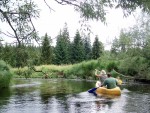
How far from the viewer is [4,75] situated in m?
27.4

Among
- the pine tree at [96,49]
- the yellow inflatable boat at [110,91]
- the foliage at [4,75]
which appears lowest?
the yellow inflatable boat at [110,91]

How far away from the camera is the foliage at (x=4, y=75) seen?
27.3m

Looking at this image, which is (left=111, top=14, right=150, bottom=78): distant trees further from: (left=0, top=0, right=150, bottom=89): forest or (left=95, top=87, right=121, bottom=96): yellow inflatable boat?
(left=95, top=87, right=121, bottom=96): yellow inflatable boat

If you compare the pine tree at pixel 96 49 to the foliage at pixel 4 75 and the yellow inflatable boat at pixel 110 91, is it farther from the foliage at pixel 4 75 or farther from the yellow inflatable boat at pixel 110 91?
the yellow inflatable boat at pixel 110 91

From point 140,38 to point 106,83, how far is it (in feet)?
39.4

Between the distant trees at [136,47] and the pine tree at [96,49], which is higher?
the pine tree at [96,49]

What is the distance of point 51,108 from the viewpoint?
14.8 meters

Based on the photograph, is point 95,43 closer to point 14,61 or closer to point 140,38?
point 140,38

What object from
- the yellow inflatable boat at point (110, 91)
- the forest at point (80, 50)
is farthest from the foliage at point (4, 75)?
the yellow inflatable boat at point (110, 91)

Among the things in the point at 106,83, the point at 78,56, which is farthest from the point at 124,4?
the point at 78,56

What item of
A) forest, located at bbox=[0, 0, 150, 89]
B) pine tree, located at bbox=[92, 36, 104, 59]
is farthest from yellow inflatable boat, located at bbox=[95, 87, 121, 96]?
pine tree, located at bbox=[92, 36, 104, 59]

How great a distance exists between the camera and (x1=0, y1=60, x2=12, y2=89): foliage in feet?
89.7

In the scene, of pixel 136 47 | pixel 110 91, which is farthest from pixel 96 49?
pixel 110 91

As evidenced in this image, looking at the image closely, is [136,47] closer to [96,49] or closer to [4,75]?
[4,75]
